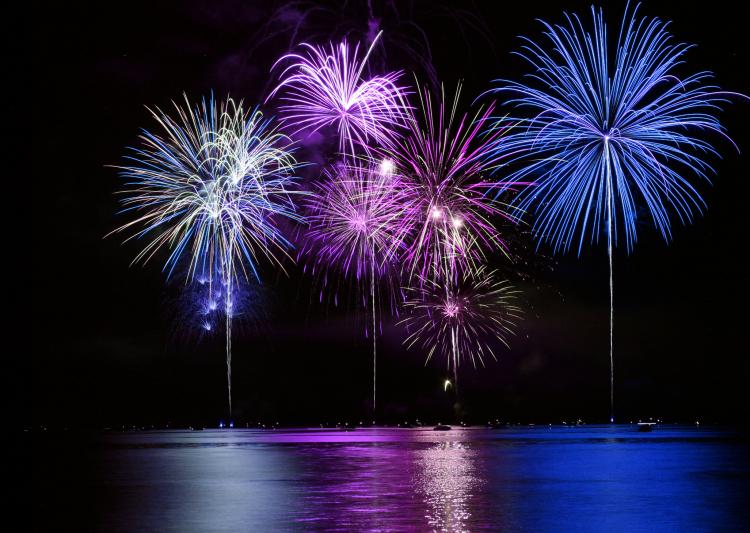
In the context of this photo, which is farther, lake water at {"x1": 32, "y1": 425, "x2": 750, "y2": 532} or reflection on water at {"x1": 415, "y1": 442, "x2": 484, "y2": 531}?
lake water at {"x1": 32, "y1": 425, "x2": 750, "y2": 532}

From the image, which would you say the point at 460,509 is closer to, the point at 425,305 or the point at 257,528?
the point at 257,528

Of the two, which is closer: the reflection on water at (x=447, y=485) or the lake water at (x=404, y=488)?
the reflection on water at (x=447, y=485)

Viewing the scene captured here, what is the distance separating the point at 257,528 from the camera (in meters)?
17.0

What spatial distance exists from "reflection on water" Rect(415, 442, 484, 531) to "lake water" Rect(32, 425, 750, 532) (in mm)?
35

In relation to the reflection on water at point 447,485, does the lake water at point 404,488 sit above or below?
below

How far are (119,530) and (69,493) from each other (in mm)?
7235

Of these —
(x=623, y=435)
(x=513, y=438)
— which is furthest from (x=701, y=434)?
(x=513, y=438)

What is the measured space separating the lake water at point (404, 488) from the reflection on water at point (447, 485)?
35 mm

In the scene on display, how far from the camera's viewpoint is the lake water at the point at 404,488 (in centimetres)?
1772

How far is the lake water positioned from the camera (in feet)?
58.1

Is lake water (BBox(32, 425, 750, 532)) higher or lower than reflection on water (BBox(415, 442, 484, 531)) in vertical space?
lower

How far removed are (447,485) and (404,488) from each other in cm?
124

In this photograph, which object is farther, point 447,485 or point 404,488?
point 447,485

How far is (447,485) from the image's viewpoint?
2345cm
